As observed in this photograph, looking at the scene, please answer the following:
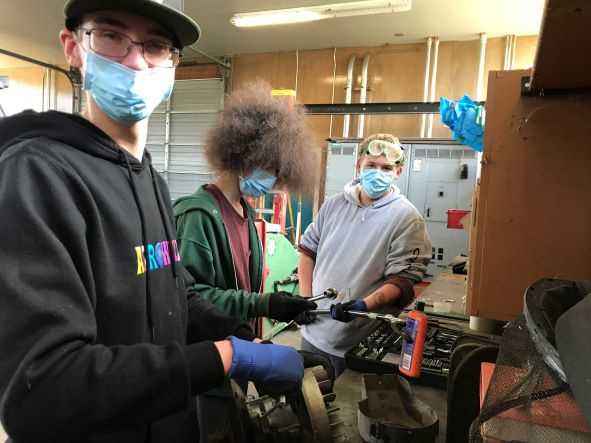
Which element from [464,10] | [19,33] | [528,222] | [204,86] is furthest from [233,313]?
[19,33]

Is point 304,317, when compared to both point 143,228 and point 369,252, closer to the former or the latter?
point 369,252

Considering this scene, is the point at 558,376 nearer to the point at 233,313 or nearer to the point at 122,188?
the point at 122,188

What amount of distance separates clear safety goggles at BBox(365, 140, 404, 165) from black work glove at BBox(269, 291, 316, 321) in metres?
0.91

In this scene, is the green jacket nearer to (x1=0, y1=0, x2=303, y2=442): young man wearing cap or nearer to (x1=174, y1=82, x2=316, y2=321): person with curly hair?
(x1=174, y1=82, x2=316, y2=321): person with curly hair

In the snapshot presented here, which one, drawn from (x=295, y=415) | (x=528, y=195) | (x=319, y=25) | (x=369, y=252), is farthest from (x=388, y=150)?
(x=319, y=25)

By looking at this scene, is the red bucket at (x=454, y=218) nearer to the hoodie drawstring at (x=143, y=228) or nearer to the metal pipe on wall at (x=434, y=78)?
the metal pipe on wall at (x=434, y=78)

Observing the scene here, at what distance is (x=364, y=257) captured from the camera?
1.83 meters

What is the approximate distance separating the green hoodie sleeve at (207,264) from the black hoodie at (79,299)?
0.43 meters

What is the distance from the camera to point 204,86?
22.1 ft

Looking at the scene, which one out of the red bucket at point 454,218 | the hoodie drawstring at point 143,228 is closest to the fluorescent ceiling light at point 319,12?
the red bucket at point 454,218

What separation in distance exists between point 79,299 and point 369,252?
1.35m

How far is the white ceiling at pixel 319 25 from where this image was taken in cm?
453

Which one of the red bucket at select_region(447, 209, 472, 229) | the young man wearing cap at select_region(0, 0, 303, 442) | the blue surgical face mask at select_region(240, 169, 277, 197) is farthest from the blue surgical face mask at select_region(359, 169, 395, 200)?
the red bucket at select_region(447, 209, 472, 229)

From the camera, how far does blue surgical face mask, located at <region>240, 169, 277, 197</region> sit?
1.58m
